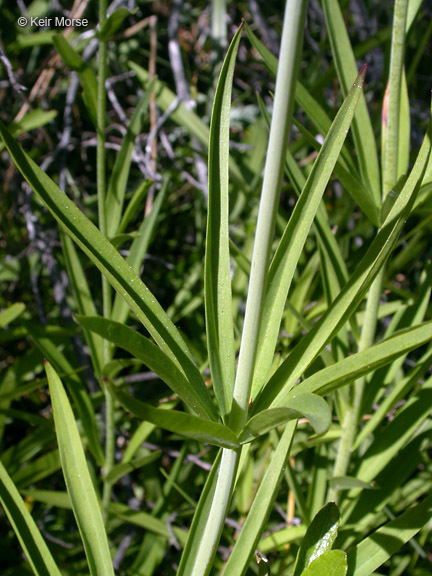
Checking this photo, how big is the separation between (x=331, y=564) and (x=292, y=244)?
→ 0.29 metres

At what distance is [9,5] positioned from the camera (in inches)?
56.6

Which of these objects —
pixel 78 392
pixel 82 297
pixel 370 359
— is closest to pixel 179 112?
pixel 82 297

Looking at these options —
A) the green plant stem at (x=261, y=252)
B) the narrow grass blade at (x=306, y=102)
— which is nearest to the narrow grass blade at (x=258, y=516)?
the green plant stem at (x=261, y=252)

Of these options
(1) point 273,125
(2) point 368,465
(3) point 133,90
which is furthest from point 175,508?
(3) point 133,90

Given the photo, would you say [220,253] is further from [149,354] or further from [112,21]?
[112,21]

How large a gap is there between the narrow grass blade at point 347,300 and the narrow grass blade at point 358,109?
19 centimetres

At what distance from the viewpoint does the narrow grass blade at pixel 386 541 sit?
1.87 feet

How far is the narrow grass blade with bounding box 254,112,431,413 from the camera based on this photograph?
0.50 m

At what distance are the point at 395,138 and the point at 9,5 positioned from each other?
1216 mm

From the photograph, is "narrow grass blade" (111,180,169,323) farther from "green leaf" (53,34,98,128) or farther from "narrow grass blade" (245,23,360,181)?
"narrow grass blade" (245,23,360,181)

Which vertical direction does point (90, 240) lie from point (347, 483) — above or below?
above

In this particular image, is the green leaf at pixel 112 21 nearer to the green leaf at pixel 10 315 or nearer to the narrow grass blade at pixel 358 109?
the narrow grass blade at pixel 358 109

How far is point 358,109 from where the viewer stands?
71cm

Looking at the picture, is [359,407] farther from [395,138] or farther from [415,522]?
[395,138]
